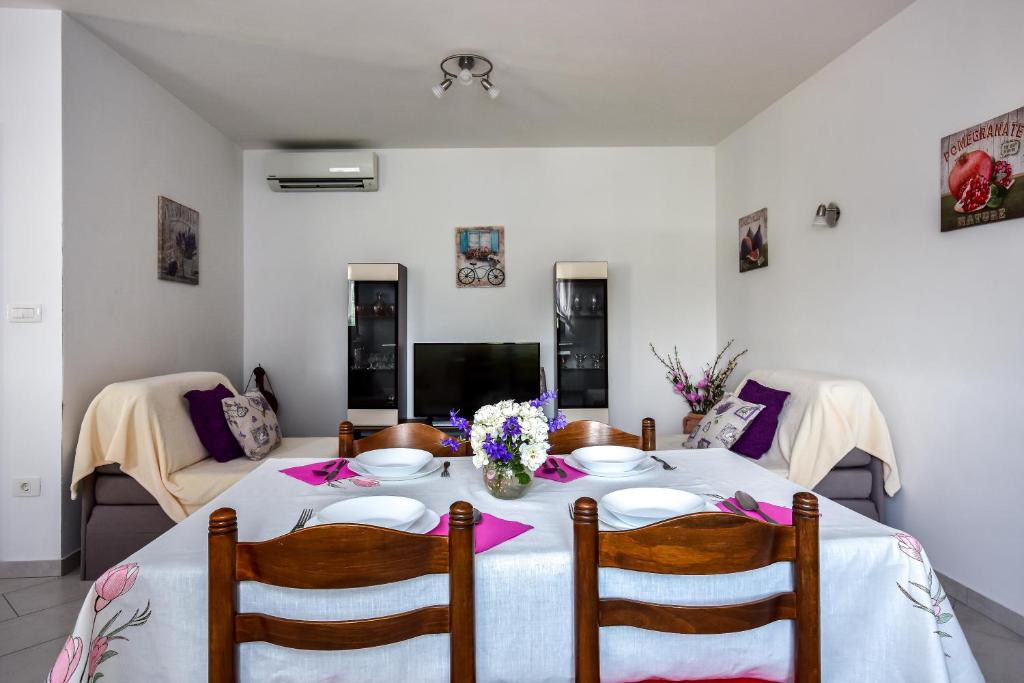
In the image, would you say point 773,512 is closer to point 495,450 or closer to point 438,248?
point 495,450

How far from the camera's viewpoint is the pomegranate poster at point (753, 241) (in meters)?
3.69

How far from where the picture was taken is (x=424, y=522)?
1.12m

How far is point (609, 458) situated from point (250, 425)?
223 cm

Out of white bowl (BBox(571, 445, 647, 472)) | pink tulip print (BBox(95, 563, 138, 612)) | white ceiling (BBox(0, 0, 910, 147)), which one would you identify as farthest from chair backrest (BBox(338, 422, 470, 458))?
white ceiling (BBox(0, 0, 910, 147))

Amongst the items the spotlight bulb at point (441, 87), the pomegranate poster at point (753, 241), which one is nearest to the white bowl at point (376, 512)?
Answer: the spotlight bulb at point (441, 87)

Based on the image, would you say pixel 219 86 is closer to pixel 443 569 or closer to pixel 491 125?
pixel 491 125

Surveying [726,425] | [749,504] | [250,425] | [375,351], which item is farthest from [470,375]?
[749,504]

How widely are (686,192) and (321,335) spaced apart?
3.31 meters

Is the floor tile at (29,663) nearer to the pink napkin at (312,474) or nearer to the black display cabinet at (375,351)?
the pink napkin at (312,474)

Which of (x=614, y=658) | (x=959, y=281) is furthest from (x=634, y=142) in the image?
(x=614, y=658)

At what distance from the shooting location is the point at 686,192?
442cm

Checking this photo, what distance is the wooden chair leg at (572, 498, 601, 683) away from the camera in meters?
0.84

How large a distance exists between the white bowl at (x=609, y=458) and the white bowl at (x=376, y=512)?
565 mm

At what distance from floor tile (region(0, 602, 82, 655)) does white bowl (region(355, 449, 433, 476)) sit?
1.58 meters
